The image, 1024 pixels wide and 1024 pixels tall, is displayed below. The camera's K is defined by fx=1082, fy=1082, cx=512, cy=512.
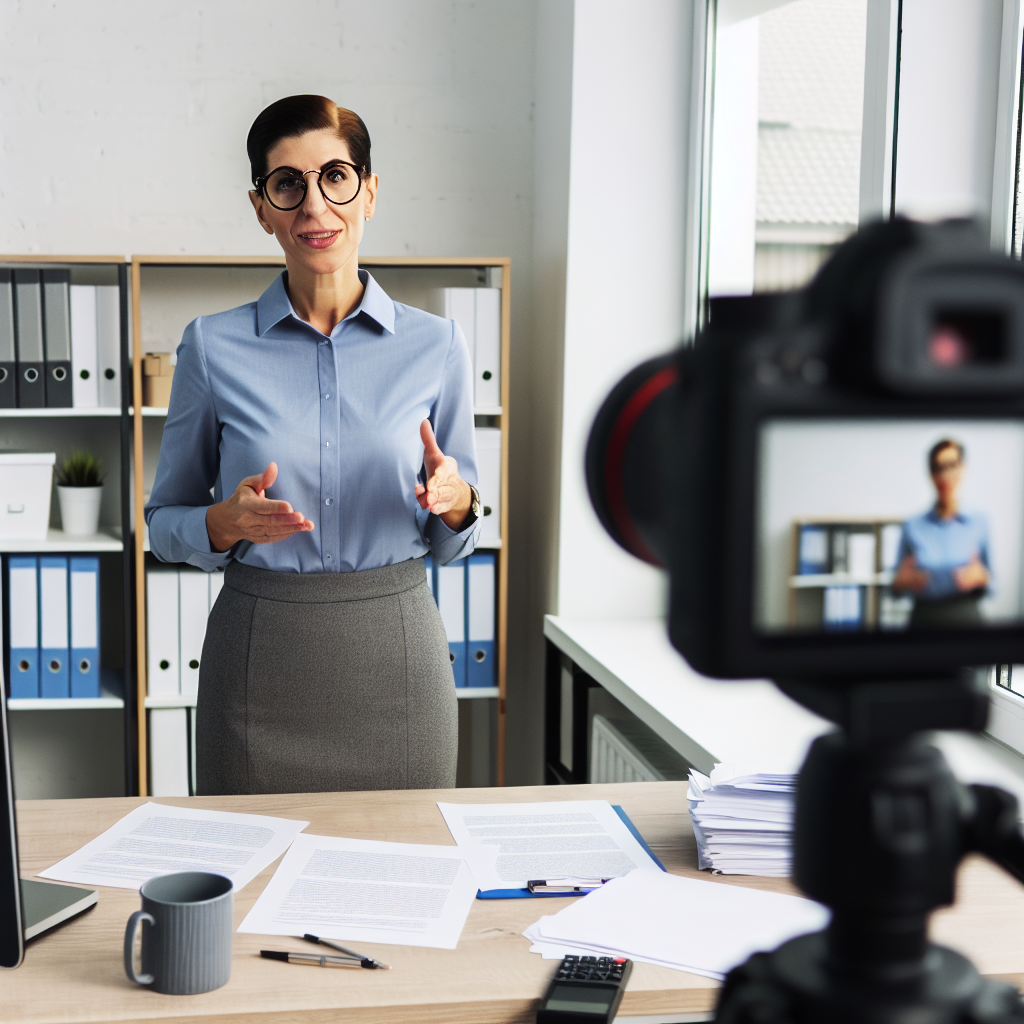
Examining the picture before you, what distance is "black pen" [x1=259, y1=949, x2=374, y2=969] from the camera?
1.01 m

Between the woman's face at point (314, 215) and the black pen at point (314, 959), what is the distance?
1.08 m

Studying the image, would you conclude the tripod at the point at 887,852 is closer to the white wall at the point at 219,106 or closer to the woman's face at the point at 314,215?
the woman's face at the point at 314,215

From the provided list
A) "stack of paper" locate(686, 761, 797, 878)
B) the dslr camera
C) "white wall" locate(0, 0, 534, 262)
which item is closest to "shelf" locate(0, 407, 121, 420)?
"white wall" locate(0, 0, 534, 262)

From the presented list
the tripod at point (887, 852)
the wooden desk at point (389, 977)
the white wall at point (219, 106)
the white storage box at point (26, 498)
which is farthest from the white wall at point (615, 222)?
the tripod at point (887, 852)

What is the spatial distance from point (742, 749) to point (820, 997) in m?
1.51

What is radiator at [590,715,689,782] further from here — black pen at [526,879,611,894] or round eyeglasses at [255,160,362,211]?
round eyeglasses at [255,160,362,211]

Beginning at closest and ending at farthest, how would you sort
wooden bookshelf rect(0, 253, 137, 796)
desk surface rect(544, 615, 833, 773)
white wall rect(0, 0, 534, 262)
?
desk surface rect(544, 615, 833, 773), wooden bookshelf rect(0, 253, 137, 796), white wall rect(0, 0, 534, 262)

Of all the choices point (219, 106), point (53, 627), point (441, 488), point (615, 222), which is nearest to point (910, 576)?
point (441, 488)

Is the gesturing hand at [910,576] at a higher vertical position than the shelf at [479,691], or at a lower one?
higher

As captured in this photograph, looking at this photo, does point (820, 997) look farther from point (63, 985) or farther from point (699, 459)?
point (63, 985)

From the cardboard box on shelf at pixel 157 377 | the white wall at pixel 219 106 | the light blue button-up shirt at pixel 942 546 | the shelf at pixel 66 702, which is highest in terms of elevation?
the white wall at pixel 219 106

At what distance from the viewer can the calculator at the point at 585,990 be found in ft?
3.07

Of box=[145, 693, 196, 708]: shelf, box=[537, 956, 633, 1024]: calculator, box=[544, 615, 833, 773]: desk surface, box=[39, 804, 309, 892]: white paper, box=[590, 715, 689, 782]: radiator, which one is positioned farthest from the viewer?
box=[145, 693, 196, 708]: shelf

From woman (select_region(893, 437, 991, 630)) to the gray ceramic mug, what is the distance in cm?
79
